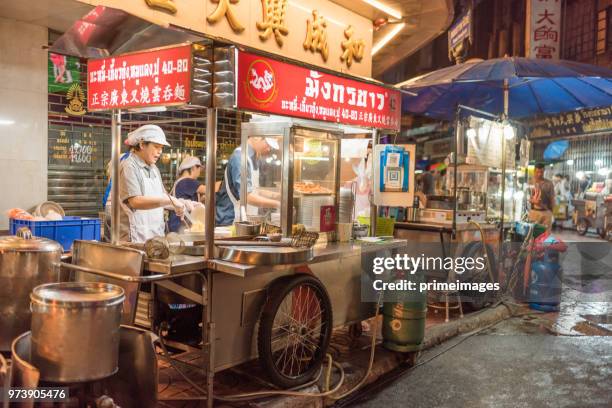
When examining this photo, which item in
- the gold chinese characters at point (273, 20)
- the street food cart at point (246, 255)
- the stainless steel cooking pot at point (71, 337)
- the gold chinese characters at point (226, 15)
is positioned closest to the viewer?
the stainless steel cooking pot at point (71, 337)

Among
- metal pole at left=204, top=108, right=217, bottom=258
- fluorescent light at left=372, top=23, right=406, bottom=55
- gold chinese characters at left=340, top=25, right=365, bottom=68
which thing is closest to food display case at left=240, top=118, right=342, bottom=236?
metal pole at left=204, top=108, right=217, bottom=258

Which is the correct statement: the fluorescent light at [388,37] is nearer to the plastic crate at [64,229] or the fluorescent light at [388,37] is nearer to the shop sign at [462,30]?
the shop sign at [462,30]

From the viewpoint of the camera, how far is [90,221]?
5.66 meters

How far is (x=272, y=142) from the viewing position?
19.3ft

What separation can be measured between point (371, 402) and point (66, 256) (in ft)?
9.84

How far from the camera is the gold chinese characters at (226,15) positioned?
661cm

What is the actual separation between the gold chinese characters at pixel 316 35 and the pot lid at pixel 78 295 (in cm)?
572

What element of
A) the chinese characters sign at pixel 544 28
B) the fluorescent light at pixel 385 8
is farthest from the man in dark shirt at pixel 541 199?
the fluorescent light at pixel 385 8

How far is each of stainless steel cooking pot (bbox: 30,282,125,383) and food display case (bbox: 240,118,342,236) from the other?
2651mm

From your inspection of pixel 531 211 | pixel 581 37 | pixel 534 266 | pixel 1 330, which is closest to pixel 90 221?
pixel 1 330

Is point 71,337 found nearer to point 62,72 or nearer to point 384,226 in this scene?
point 384,226

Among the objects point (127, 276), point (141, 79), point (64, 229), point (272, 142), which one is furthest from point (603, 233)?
point (127, 276)

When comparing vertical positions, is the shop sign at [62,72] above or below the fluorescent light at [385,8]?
below

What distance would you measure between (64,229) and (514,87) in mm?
8436
